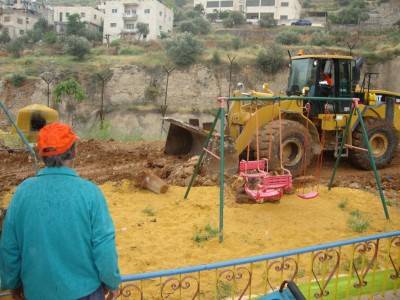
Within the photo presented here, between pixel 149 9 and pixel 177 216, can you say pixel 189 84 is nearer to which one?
pixel 177 216

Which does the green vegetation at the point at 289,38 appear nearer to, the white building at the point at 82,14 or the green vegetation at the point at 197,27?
the green vegetation at the point at 197,27

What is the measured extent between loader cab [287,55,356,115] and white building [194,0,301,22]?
194 ft

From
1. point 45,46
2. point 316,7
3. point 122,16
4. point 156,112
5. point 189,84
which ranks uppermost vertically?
point 316,7

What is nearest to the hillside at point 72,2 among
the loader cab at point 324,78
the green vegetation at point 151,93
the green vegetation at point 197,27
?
the green vegetation at point 197,27

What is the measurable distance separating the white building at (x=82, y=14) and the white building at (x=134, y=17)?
8.97 feet

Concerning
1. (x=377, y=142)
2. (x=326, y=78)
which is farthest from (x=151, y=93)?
(x=326, y=78)

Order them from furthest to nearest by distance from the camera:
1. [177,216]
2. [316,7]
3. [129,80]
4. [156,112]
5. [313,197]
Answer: [316,7] → [129,80] → [156,112] → [313,197] → [177,216]

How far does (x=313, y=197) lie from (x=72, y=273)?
5.64m

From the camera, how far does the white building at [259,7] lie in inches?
2694

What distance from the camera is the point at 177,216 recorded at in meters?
6.70

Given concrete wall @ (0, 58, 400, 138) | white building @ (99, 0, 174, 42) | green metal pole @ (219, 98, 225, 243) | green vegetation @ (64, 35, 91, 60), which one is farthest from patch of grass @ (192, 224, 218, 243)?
white building @ (99, 0, 174, 42)

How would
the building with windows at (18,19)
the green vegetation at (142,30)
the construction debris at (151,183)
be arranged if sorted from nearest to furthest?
the construction debris at (151,183), the building with windows at (18,19), the green vegetation at (142,30)

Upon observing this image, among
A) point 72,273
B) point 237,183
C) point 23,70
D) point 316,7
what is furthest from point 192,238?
point 316,7

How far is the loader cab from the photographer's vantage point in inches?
375
